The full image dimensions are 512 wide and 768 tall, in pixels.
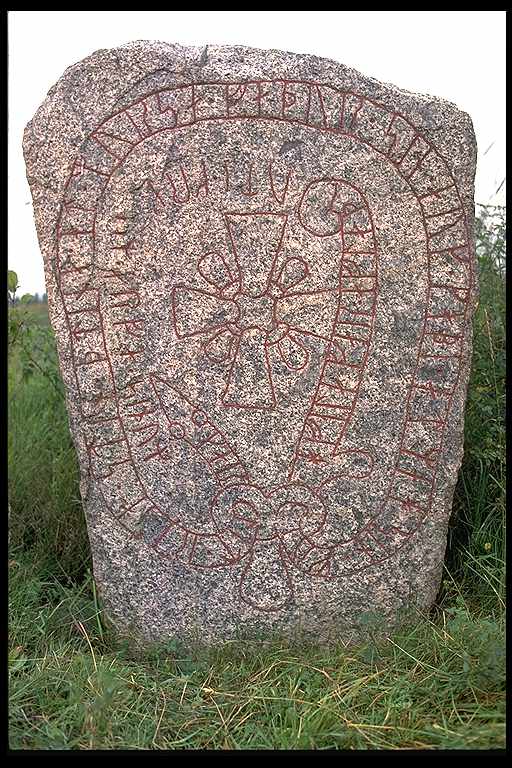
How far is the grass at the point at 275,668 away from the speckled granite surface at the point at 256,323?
15 cm

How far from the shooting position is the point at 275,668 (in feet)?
8.23

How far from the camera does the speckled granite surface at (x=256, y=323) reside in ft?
8.43

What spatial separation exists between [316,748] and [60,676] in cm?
73

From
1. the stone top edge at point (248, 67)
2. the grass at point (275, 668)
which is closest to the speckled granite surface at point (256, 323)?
the stone top edge at point (248, 67)

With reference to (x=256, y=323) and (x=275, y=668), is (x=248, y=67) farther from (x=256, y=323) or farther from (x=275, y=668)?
(x=275, y=668)

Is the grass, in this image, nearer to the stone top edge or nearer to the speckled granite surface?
the speckled granite surface

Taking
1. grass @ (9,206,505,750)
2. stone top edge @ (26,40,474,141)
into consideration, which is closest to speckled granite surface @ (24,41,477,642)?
stone top edge @ (26,40,474,141)

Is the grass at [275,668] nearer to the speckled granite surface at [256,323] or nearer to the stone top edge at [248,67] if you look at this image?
the speckled granite surface at [256,323]

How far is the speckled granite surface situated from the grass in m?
0.15

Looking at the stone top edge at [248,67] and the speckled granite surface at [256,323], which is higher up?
the stone top edge at [248,67]

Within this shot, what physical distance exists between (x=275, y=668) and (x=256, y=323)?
39.1 inches

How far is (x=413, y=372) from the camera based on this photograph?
2.61 metres

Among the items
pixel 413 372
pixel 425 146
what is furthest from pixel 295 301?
pixel 425 146

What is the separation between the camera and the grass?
7.16ft
